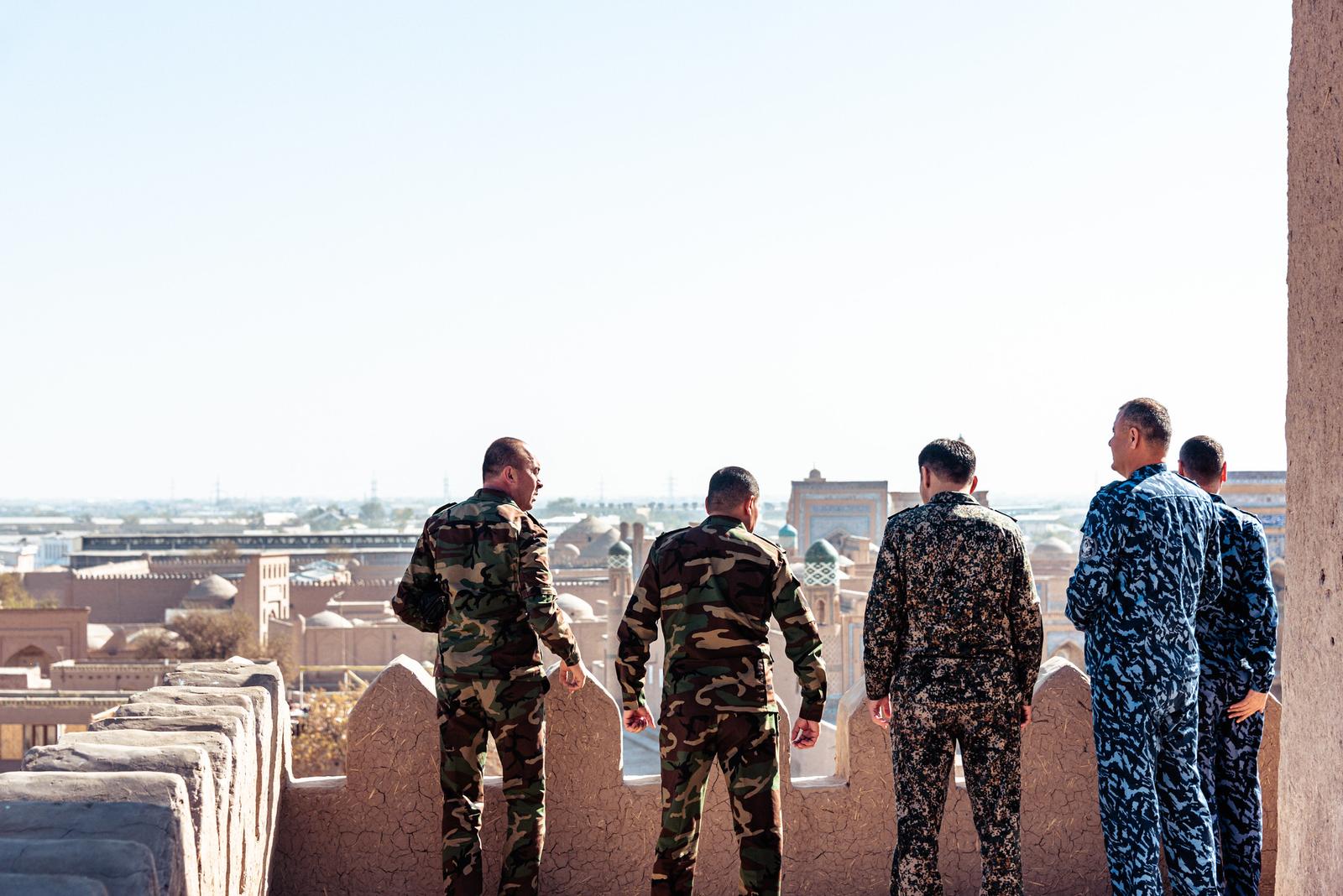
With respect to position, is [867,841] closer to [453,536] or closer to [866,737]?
[866,737]

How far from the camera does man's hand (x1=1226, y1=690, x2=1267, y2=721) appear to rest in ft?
11.2

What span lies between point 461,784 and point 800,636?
44.9 inches

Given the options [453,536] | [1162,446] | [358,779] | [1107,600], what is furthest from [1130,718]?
[358,779]

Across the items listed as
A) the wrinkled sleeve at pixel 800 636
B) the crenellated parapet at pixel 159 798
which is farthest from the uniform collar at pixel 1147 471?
the crenellated parapet at pixel 159 798

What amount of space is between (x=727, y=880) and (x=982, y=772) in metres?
1.16

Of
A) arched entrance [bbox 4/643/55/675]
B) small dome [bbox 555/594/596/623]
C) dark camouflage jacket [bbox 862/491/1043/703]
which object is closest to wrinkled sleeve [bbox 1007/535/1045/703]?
dark camouflage jacket [bbox 862/491/1043/703]

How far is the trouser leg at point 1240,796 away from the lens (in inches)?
135

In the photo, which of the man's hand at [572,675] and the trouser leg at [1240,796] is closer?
the trouser leg at [1240,796]

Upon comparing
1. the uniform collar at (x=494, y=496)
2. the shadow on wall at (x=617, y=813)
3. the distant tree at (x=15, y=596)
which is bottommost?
the distant tree at (x=15, y=596)

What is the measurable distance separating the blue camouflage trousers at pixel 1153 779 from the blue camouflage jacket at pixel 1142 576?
0.03 meters

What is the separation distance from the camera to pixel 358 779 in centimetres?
394

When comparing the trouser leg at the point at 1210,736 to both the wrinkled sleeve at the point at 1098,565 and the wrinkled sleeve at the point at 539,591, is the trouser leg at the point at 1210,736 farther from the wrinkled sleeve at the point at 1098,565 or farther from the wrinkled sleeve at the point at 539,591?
the wrinkled sleeve at the point at 539,591

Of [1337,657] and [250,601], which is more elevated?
[1337,657]

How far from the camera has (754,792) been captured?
10.7 feet
